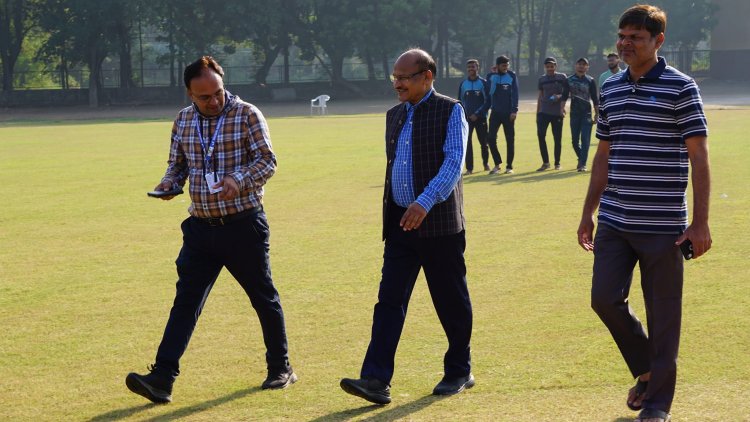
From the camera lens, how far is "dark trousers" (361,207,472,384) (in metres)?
5.73

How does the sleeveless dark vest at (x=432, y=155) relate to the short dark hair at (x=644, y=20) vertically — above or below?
below

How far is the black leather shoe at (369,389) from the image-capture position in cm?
553

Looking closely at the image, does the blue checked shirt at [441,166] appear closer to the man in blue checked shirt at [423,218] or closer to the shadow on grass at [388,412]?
the man in blue checked shirt at [423,218]

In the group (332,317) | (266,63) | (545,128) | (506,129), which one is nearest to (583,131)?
(545,128)

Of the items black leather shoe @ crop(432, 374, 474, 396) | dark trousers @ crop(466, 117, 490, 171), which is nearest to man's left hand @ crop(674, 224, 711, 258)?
black leather shoe @ crop(432, 374, 474, 396)

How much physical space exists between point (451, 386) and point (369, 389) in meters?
0.53

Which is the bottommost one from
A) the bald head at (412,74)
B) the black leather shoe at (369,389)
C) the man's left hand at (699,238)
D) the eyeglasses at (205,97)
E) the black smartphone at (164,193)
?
the black leather shoe at (369,389)

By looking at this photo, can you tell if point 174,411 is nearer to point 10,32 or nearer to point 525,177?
point 525,177

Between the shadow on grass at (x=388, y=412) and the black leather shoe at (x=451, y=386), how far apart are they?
0.18 feet

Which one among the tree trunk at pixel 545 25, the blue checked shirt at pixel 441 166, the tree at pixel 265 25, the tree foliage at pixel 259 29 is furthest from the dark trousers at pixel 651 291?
the tree trunk at pixel 545 25

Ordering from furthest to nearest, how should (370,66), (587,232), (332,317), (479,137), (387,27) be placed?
(370,66), (387,27), (479,137), (332,317), (587,232)

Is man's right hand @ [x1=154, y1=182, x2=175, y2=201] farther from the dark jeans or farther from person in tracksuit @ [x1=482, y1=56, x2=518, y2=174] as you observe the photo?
the dark jeans

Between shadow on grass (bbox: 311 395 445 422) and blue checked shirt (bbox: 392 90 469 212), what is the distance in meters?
1.02

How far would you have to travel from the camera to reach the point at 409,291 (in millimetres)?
5883
